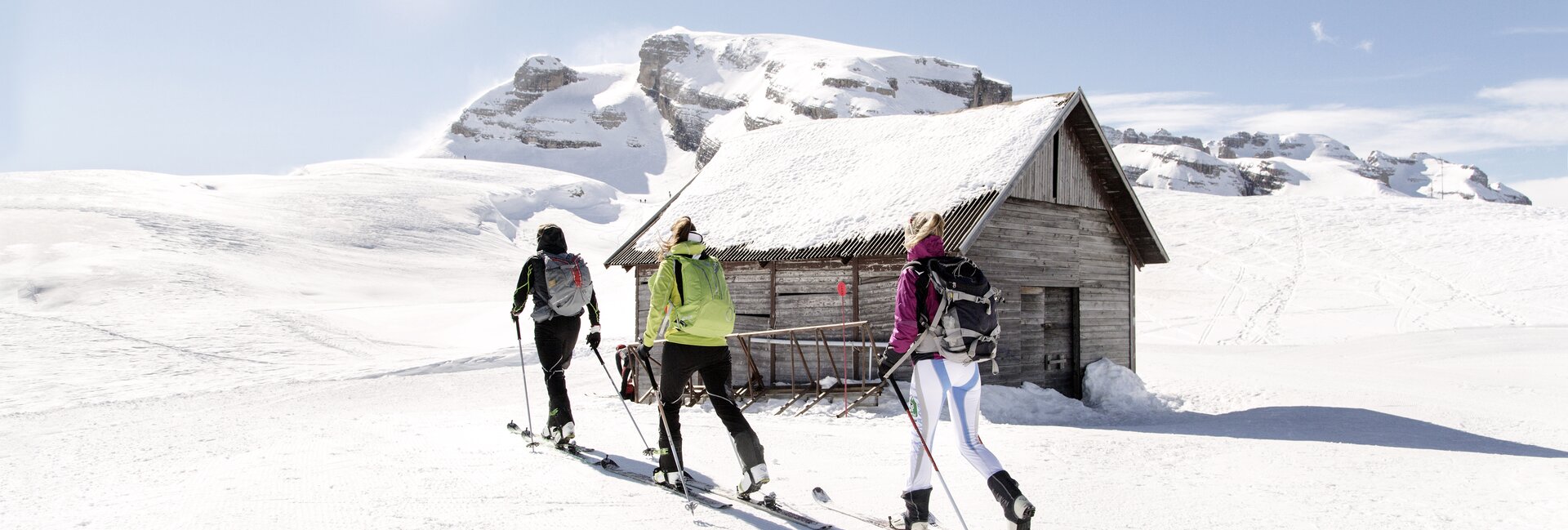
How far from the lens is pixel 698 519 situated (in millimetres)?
5562

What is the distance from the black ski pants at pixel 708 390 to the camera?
6.04 m

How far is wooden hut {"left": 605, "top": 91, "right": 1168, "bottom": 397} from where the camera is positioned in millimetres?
12930

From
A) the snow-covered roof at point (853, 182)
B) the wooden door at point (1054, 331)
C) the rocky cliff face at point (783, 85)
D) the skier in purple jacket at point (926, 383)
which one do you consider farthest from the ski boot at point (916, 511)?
the rocky cliff face at point (783, 85)

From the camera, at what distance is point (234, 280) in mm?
29562

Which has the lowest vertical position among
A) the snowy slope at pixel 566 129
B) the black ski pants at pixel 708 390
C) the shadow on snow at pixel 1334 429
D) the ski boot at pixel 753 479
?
the shadow on snow at pixel 1334 429

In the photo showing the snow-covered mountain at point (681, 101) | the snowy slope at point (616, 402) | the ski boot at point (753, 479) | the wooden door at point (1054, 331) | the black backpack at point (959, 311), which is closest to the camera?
the black backpack at point (959, 311)

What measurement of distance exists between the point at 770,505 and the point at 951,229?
23.2 ft

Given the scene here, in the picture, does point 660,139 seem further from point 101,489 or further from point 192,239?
point 101,489

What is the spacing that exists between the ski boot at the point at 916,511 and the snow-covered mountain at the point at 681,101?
121 m

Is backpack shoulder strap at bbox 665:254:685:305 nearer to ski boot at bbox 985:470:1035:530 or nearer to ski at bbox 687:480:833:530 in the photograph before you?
ski at bbox 687:480:833:530

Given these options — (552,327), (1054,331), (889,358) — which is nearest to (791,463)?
(552,327)

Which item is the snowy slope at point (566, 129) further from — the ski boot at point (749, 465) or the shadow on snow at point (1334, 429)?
the ski boot at point (749, 465)

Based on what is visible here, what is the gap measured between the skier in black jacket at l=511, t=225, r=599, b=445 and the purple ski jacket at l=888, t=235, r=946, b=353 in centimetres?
326

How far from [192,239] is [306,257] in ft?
13.6
